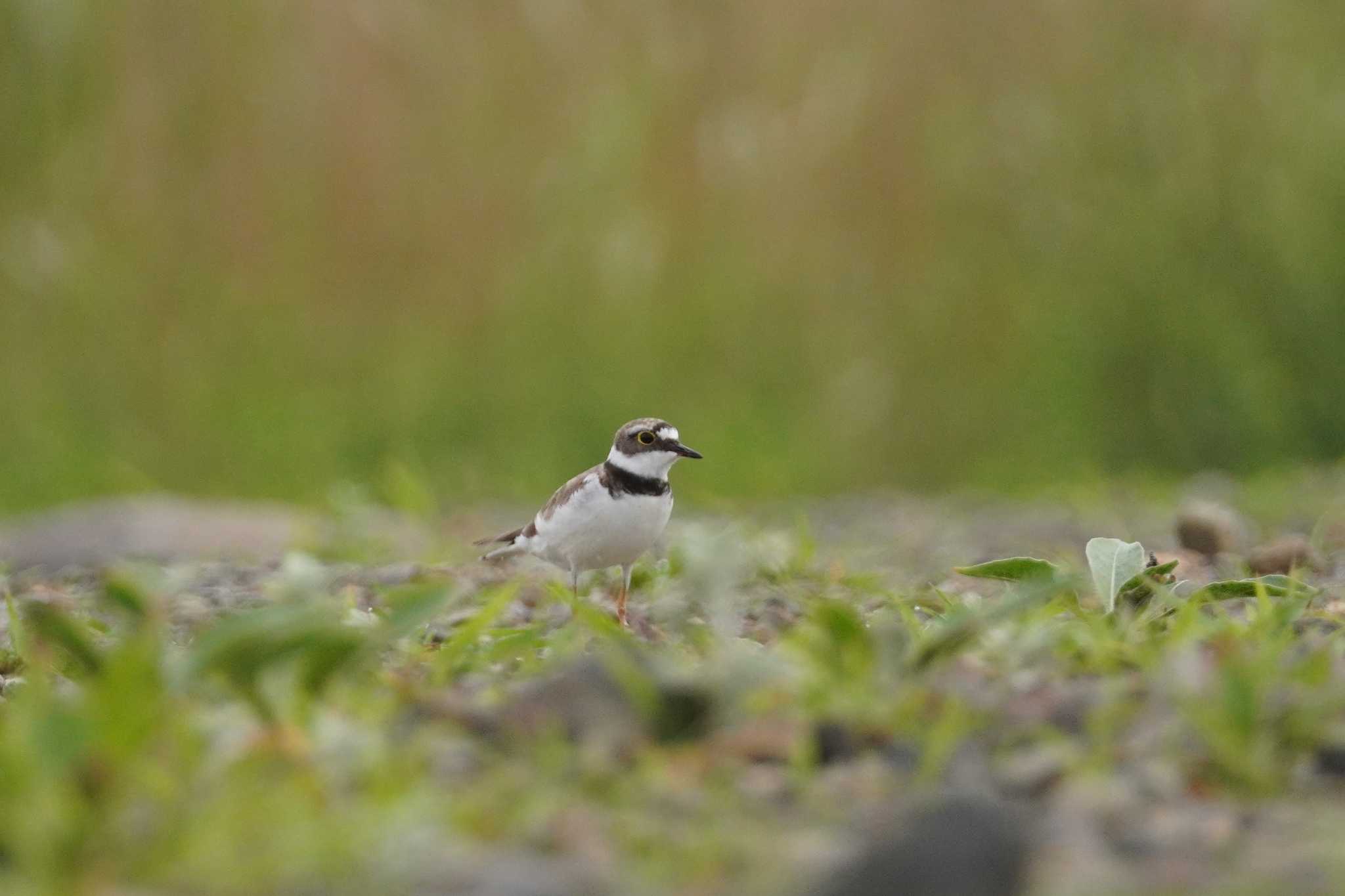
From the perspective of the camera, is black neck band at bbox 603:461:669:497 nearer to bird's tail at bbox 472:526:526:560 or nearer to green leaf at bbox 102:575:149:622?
bird's tail at bbox 472:526:526:560

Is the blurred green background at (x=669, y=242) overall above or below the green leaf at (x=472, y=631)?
above

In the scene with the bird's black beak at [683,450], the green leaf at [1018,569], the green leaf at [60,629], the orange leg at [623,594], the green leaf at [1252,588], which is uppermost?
the bird's black beak at [683,450]

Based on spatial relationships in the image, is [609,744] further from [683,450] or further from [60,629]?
[683,450]

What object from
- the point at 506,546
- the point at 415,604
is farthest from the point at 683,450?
the point at 415,604

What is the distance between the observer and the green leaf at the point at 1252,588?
3232mm

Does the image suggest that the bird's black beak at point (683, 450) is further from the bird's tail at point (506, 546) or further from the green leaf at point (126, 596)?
the green leaf at point (126, 596)

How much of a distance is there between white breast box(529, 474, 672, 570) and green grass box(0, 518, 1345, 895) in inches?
45.7

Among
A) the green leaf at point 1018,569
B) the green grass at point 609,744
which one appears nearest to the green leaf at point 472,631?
the green grass at point 609,744

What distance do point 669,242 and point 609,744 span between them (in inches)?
274

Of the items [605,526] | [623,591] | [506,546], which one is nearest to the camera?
[605,526]

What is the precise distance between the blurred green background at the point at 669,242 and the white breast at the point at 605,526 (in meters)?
4.01

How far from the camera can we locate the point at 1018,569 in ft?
10.8

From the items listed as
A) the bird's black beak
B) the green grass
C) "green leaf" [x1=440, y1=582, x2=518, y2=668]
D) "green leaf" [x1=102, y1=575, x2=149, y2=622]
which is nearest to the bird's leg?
the bird's black beak

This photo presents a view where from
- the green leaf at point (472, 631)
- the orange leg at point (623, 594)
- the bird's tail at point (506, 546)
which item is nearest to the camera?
the green leaf at point (472, 631)
